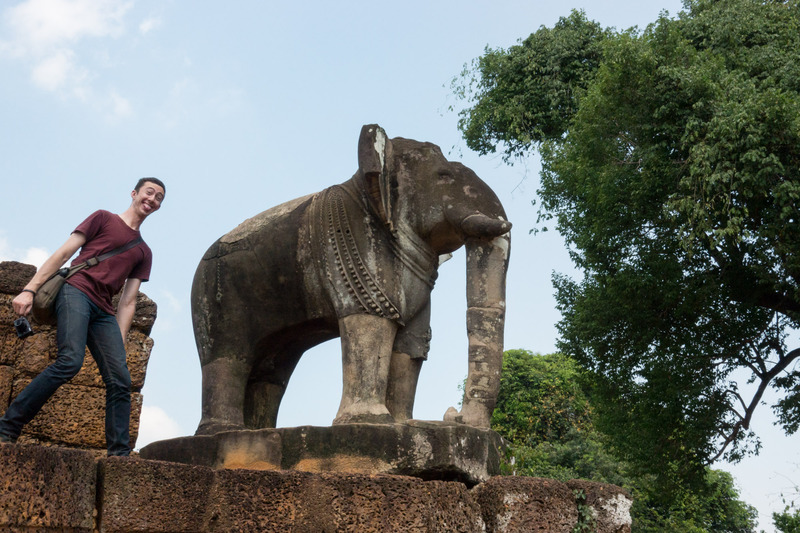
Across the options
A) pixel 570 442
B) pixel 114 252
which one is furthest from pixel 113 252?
pixel 570 442

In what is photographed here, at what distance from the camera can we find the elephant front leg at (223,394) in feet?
20.1

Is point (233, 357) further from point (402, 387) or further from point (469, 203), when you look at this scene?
point (469, 203)

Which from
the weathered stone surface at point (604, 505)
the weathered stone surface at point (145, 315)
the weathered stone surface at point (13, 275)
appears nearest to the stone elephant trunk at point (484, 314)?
the weathered stone surface at point (604, 505)

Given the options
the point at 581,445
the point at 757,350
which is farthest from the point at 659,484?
the point at 581,445

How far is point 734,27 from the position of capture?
17.8m

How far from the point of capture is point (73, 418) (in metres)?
7.18

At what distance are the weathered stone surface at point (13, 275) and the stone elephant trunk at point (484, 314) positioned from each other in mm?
3583

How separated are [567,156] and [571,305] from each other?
10.2 ft

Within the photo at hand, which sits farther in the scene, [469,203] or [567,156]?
[567,156]

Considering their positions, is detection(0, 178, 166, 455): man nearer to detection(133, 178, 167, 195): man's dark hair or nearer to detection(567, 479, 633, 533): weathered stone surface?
detection(133, 178, 167, 195): man's dark hair

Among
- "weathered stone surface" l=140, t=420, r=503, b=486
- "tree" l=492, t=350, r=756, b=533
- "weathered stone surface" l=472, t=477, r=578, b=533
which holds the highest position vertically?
"tree" l=492, t=350, r=756, b=533

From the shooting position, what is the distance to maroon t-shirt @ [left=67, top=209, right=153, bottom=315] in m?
5.24

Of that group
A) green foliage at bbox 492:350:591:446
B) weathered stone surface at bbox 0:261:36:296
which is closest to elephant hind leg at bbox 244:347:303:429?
weathered stone surface at bbox 0:261:36:296

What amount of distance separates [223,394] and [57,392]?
1745mm
